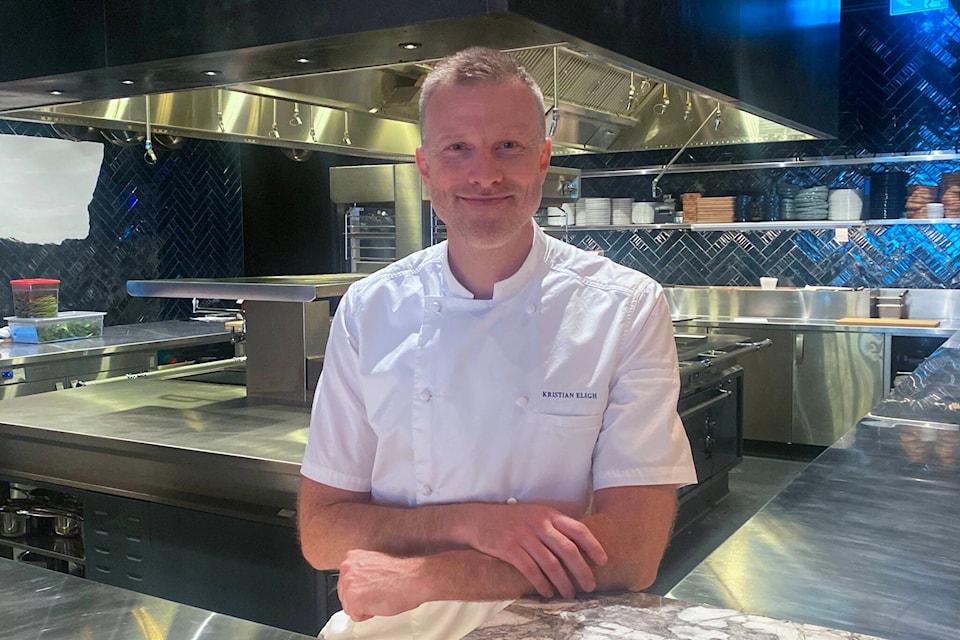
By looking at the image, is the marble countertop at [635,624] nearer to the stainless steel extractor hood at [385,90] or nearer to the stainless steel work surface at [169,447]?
the stainless steel extractor hood at [385,90]

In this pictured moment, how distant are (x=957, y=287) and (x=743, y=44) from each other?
3846 millimetres

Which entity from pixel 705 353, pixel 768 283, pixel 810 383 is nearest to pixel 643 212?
pixel 768 283

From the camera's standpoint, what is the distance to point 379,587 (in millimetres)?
1349

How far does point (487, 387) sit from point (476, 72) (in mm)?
543

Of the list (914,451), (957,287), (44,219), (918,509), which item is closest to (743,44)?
(914,451)

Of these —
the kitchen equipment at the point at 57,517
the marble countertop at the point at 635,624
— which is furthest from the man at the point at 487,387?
the kitchen equipment at the point at 57,517

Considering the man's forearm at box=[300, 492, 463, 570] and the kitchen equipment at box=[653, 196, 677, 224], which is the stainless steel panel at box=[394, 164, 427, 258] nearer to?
the kitchen equipment at box=[653, 196, 677, 224]

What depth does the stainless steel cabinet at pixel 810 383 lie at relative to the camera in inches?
243

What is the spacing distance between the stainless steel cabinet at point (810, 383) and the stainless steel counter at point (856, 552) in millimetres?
3920

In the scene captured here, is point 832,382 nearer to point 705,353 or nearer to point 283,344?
point 705,353

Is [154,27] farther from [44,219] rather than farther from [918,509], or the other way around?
[44,219]

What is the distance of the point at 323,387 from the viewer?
1696 mm

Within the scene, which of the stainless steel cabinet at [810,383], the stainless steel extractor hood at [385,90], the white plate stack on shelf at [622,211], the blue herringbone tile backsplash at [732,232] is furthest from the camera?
the white plate stack on shelf at [622,211]

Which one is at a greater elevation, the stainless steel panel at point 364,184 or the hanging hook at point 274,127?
the hanging hook at point 274,127
